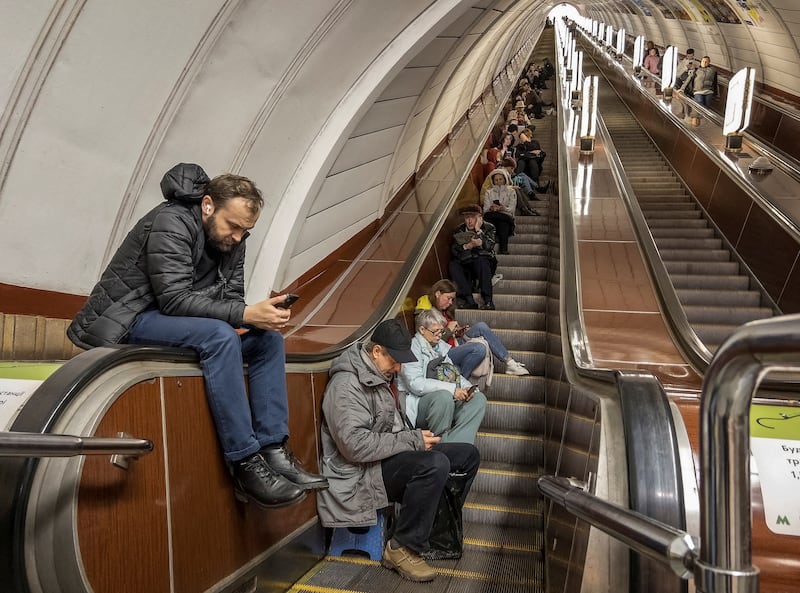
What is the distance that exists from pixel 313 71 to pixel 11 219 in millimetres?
3451

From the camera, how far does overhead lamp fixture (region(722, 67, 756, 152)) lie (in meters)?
8.19

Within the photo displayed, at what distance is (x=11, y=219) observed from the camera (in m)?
4.36

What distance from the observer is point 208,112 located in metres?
5.84

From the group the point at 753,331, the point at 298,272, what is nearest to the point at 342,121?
the point at 298,272

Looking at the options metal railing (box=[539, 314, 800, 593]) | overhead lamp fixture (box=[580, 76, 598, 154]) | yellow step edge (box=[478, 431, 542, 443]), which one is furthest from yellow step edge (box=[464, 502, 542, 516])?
overhead lamp fixture (box=[580, 76, 598, 154])

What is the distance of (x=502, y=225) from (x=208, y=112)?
11.7 feet

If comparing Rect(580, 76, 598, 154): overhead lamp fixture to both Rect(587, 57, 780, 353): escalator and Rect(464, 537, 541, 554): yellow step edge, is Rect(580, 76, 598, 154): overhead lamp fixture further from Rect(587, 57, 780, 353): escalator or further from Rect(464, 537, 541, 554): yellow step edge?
Rect(464, 537, 541, 554): yellow step edge

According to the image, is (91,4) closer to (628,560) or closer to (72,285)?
(72,285)

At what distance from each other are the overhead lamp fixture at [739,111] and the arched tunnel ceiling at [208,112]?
3.49 meters

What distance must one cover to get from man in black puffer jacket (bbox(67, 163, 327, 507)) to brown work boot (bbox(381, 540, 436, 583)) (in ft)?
2.80

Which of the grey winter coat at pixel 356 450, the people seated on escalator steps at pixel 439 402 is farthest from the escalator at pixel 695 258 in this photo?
the grey winter coat at pixel 356 450

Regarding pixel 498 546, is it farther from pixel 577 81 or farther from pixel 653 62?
pixel 653 62

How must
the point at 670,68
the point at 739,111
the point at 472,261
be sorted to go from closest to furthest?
→ the point at 472,261, the point at 739,111, the point at 670,68

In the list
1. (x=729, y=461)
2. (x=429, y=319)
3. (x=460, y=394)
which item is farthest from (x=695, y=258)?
(x=729, y=461)
